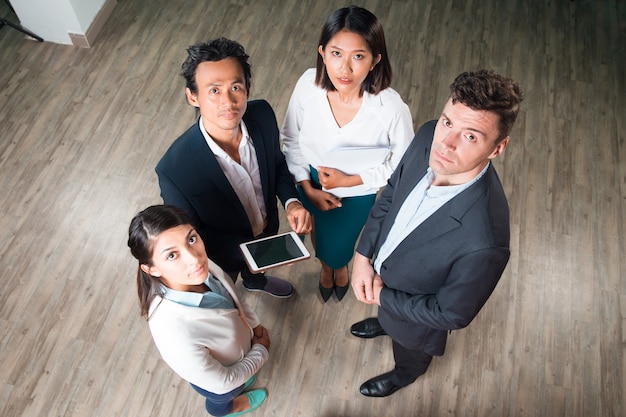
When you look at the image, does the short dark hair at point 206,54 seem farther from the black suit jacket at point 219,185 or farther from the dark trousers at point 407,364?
the dark trousers at point 407,364

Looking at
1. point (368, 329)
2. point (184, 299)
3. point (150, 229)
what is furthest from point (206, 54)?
point (368, 329)

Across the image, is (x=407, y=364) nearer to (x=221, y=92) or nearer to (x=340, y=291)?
(x=340, y=291)

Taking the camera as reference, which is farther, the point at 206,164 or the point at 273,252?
the point at 273,252

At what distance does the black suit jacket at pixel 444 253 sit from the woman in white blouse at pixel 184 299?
2.09 ft

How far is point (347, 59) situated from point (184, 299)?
1.08 metres

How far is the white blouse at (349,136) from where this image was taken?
2219 millimetres

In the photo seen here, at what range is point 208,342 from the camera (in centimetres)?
195

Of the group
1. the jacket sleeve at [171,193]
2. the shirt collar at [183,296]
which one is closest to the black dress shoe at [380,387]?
the shirt collar at [183,296]

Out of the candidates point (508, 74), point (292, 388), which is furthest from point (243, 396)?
point (508, 74)

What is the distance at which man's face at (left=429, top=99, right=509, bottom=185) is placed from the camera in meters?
1.59

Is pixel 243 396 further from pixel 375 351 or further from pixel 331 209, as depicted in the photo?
pixel 331 209

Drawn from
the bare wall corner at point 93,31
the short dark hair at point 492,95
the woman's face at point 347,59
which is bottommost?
the bare wall corner at point 93,31

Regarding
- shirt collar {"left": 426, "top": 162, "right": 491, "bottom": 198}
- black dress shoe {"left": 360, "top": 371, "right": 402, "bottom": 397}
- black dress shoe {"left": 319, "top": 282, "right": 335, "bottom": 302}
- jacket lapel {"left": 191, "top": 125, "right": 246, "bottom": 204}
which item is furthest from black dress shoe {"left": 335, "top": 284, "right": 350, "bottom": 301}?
shirt collar {"left": 426, "top": 162, "right": 491, "bottom": 198}

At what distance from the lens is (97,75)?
4.18 metres
